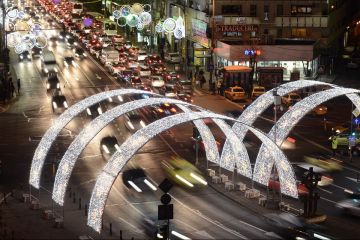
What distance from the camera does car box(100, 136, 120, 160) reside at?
208 feet

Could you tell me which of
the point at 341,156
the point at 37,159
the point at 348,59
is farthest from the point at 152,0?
the point at 37,159

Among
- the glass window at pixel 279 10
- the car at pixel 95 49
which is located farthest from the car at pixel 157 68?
the car at pixel 95 49

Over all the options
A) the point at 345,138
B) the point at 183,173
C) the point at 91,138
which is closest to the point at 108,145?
the point at 183,173

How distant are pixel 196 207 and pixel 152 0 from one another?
9782 centimetres

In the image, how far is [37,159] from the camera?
4962 centimetres

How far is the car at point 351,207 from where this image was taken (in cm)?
4772

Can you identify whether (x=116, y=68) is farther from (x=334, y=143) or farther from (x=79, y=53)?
(x=334, y=143)

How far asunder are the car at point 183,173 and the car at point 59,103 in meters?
22.7

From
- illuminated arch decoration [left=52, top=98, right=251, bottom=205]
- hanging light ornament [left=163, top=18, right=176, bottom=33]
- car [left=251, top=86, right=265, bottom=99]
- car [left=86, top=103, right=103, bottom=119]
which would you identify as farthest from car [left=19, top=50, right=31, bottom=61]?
illuminated arch decoration [left=52, top=98, right=251, bottom=205]

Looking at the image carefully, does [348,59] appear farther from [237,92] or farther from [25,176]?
[25,176]

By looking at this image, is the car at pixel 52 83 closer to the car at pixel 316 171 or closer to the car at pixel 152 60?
the car at pixel 152 60

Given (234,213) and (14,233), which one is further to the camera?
(234,213)

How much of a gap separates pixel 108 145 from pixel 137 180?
35.2ft

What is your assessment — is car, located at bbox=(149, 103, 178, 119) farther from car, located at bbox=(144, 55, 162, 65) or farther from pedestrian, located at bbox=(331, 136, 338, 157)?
car, located at bbox=(144, 55, 162, 65)
